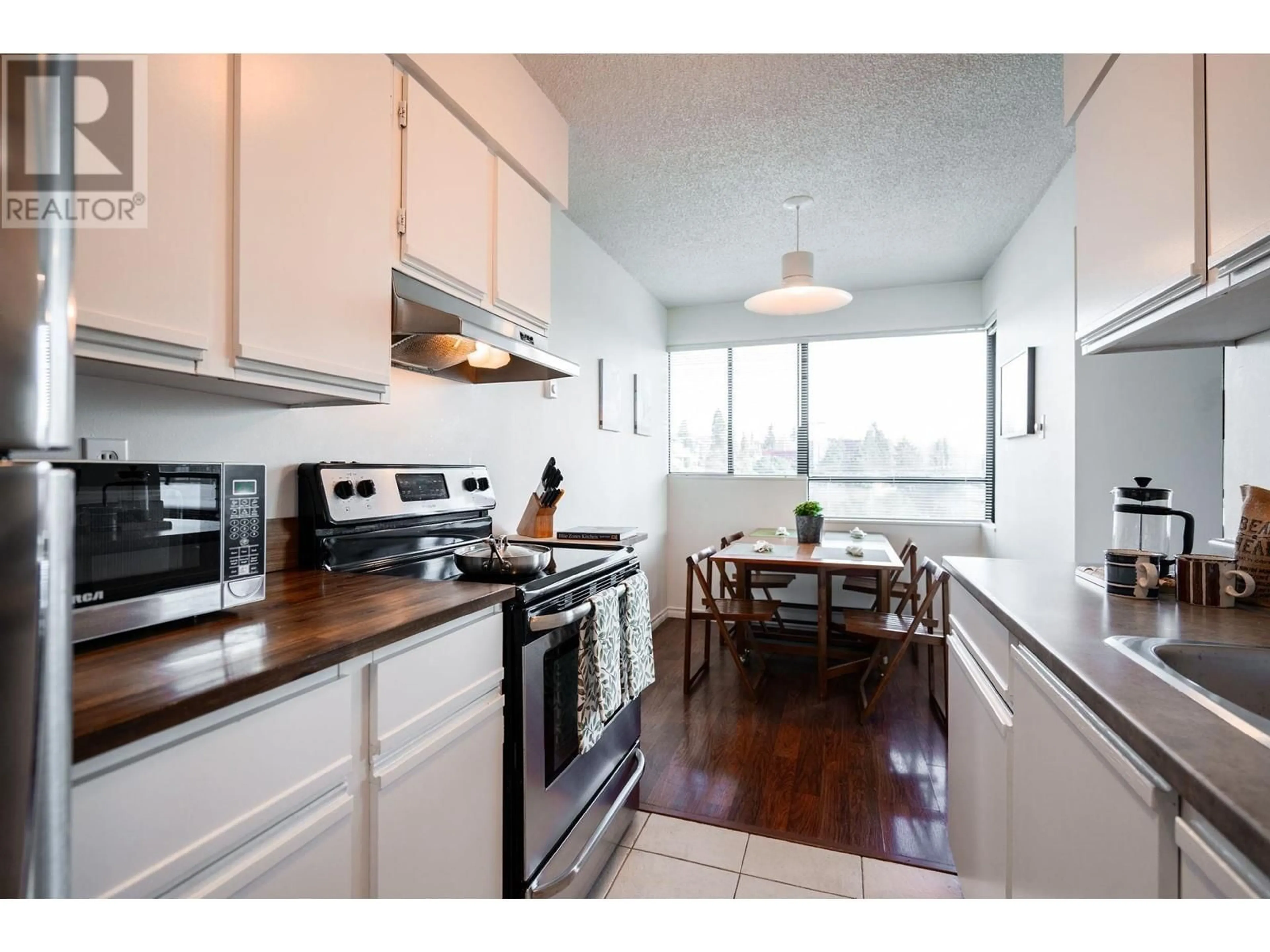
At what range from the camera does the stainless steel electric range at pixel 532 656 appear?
4.46 feet

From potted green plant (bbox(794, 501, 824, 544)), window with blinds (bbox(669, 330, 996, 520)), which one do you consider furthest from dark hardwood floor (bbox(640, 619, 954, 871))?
window with blinds (bbox(669, 330, 996, 520))

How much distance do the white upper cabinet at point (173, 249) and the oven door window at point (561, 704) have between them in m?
1.00

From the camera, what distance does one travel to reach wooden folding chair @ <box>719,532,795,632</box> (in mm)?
3807

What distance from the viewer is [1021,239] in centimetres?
326

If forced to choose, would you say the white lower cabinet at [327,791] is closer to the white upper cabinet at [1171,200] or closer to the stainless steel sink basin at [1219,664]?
the stainless steel sink basin at [1219,664]

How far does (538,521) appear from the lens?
8.35 feet

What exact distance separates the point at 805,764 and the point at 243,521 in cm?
224

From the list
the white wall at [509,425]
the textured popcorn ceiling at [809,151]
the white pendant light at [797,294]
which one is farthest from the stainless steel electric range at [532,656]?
the white pendant light at [797,294]

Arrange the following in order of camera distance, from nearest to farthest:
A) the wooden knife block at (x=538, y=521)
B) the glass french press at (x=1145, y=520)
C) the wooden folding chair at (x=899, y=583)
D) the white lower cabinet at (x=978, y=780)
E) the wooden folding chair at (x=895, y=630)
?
the white lower cabinet at (x=978, y=780), the glass french press at (x=1145, y=520), the wooden knife block at (x=538, y=521), the wooden folding chair at (x=895, y=630), the wooden folding chair at (x=899, y=583)

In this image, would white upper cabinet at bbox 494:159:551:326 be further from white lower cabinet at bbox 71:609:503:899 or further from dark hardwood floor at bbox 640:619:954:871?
dark hardwood floor at bbox 640:619:954:871

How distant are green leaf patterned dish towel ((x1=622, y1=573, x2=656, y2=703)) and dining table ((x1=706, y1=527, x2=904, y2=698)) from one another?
129cm
